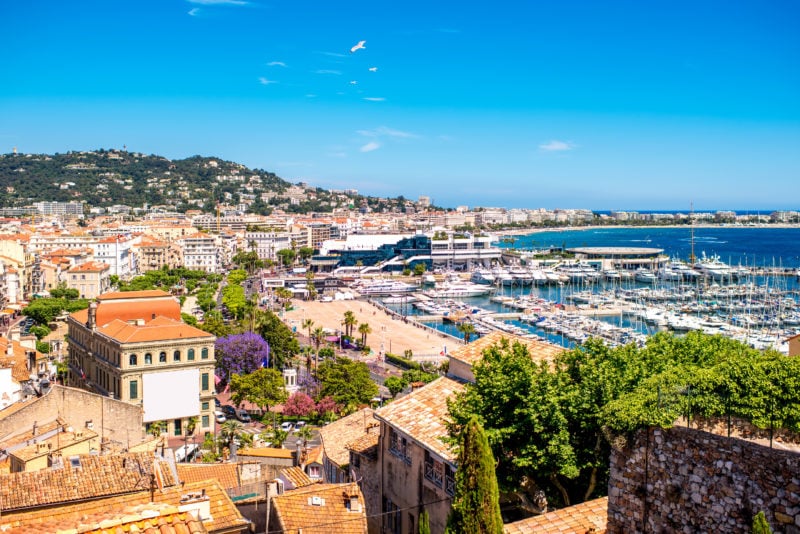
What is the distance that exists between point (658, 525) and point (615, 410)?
1212 mm

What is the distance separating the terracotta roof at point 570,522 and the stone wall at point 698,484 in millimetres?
817

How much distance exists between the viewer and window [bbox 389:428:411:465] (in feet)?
44.2

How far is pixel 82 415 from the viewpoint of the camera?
18.8 meters

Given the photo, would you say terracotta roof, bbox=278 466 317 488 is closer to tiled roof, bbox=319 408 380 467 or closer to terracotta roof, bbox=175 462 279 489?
terracotta roof, bbox=175 462 279 489

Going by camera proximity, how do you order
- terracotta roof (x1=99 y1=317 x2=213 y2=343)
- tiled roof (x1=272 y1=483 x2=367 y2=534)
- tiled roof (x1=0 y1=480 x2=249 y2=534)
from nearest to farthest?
1. tiled roof (x1=0 y1=480 x2=249 y2=534)
2. tiled roof (x1=272 y1=483 x2=367 y2=534)
3. terracotta roof (x1=99 y1=317 x2=213 y2=343)

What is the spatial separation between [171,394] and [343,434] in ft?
41.1

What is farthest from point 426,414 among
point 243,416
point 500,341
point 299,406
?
point 243,416

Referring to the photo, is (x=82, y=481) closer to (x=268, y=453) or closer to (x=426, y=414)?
(x=426, y=414)

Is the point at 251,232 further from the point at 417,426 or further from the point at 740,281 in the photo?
the point at 417,426

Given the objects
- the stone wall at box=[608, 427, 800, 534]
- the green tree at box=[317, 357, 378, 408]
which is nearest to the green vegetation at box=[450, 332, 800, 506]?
the stone wall at box=[608, 427, 800, 534]

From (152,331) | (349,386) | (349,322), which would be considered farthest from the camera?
(349,322)

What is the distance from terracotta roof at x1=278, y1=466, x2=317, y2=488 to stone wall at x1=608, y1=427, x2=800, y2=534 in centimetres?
720

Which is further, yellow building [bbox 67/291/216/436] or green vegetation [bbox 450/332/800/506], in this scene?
yellow building [bbox 67/291/216/436]

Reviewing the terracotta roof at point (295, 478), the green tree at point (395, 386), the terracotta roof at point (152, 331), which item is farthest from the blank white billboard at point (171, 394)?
the terracotta roof at point (295, 478)
